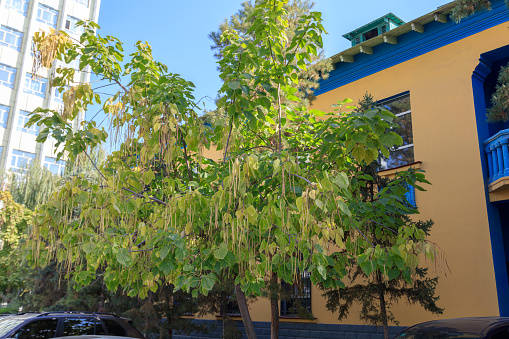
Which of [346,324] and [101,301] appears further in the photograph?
[101,301]

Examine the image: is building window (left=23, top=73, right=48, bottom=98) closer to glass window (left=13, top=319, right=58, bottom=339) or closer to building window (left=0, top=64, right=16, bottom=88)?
building window (left=0, top=64, right=16, bottom=88)

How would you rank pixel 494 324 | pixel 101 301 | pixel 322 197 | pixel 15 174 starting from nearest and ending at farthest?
1. pixel 322 197
2. pixel 494 324
3. pixel 101 301
4. pixel 15 174

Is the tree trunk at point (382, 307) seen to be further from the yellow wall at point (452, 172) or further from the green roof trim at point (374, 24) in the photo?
the green roof trim at point (374, 24)

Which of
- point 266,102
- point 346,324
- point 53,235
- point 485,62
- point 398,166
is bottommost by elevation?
point 346,324

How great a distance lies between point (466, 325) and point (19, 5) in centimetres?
5001

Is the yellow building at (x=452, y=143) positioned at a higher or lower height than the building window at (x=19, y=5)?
lower

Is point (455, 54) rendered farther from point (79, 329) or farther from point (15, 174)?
point (15, 174)

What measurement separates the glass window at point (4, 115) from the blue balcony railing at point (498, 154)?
42.1m

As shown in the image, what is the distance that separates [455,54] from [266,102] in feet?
31.1

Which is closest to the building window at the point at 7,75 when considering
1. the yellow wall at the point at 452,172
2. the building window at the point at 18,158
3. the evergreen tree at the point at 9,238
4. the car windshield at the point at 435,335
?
the building window at the point at 18,158

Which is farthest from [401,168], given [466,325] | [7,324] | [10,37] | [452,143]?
[10,37]

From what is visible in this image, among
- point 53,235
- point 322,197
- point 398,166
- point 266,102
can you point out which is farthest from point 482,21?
point 53,235

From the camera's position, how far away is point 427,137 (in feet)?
42.8

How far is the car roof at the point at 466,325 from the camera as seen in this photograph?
550 centimetres
